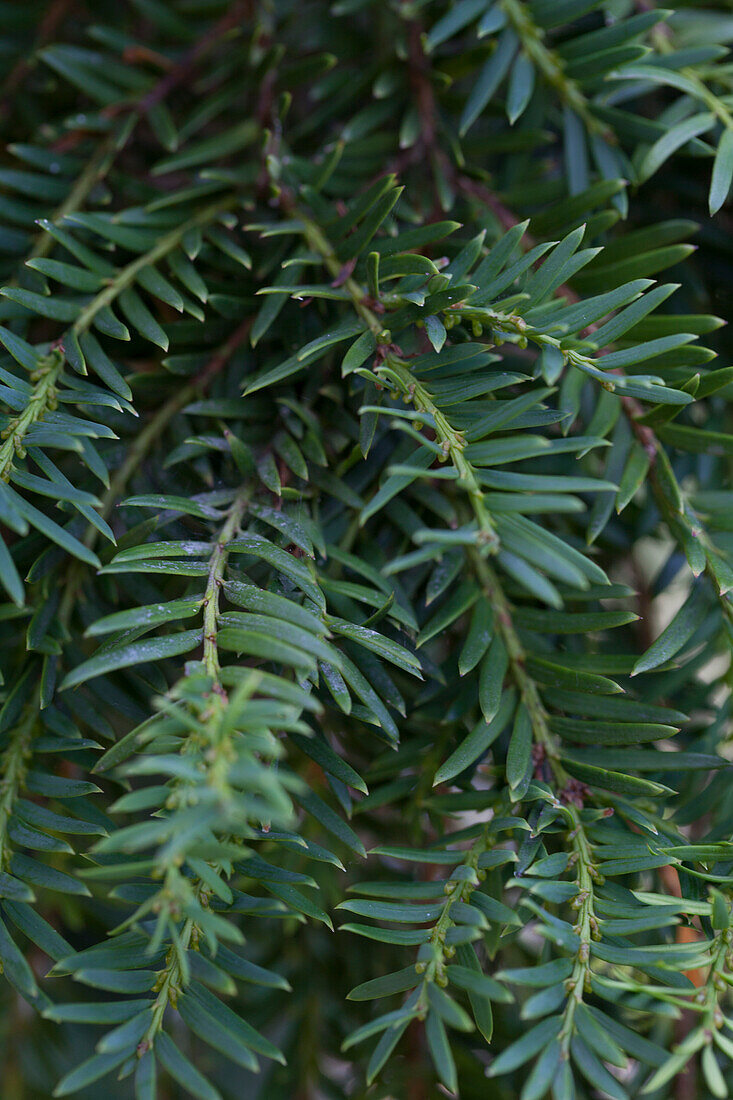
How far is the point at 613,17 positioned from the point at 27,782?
1.66 ft

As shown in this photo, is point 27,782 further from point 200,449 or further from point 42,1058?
point 42,1058

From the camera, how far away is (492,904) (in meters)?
0.32

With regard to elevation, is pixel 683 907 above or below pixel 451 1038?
above

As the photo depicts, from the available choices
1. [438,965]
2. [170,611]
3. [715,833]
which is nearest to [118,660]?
[170,611]

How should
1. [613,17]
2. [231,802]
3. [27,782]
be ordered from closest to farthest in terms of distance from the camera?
1. [231,802]
2. [27,782]
3. [613,17]

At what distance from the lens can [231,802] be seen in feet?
0.72

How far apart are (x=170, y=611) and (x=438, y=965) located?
0.54 feet

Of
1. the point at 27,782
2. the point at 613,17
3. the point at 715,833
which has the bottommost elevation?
the point at 715,833

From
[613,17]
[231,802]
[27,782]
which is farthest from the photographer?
[613,17]

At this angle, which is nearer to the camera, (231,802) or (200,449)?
(231,802)

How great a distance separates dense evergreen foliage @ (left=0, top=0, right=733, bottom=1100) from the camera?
29 centimetres

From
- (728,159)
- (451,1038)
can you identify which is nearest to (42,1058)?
(451,1038)

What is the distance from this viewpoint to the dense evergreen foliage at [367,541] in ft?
0.95

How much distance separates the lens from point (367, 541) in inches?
16.1
